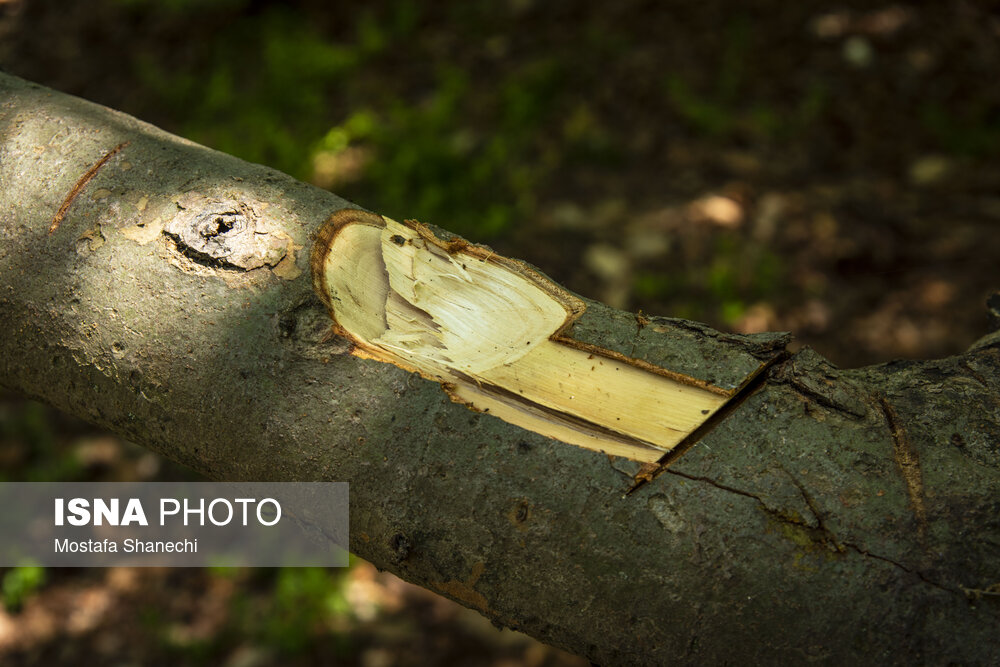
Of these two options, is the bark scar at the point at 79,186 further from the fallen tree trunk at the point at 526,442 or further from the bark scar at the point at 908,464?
the bark scar at the point at 908,464

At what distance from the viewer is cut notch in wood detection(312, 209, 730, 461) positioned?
0.96 meters

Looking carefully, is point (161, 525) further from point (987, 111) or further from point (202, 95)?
point (987, 111)

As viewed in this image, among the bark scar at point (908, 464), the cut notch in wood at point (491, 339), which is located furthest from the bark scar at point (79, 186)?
the bark scar at point (908, 464)

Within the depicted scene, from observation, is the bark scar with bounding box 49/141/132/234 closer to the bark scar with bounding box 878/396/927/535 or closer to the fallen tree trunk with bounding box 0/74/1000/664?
the fallen tree trunk with bounding box 0/74/1000/664

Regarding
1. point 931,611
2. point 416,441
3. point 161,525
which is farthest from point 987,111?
point 161,525

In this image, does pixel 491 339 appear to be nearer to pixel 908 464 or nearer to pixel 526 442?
pixel 526 442

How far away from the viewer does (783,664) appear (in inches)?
34.0

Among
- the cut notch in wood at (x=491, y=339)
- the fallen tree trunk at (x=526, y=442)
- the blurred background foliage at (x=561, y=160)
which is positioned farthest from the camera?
the blurred background foliage at (x=561, y=160)

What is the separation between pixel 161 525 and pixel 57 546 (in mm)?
355

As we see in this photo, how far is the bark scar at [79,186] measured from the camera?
3.42 ft

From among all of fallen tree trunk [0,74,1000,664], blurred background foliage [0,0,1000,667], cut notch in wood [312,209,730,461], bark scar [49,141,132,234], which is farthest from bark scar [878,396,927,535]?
blurred background foliage [0,0,1000,667]

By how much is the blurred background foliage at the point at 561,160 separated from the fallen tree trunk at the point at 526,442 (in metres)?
1.57

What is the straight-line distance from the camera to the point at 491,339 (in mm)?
1058

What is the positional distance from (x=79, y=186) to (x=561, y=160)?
2.33 metres
